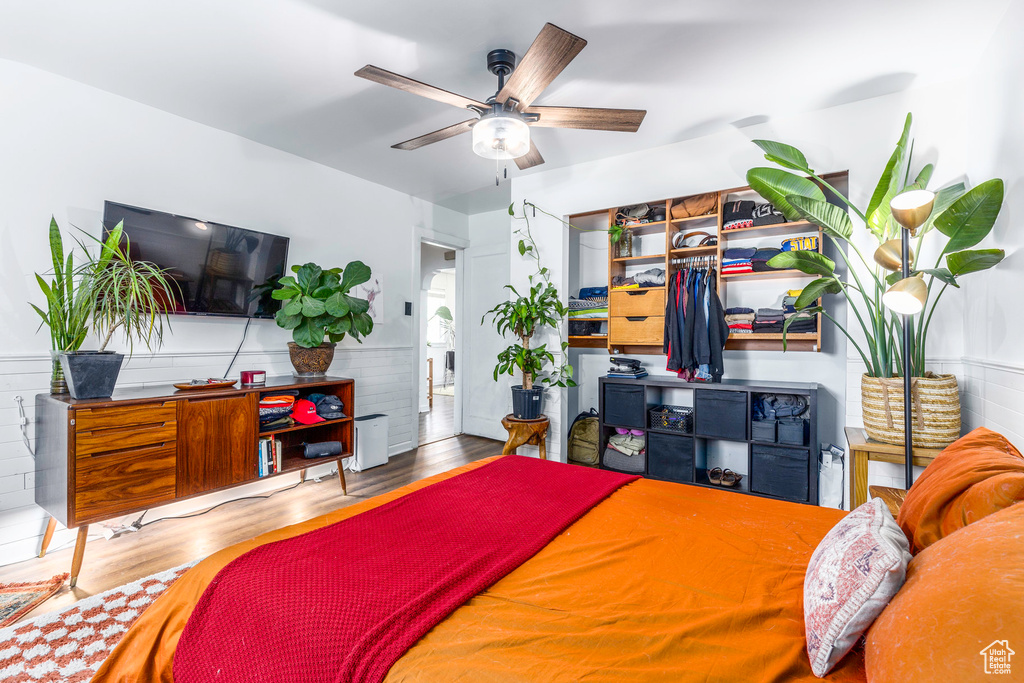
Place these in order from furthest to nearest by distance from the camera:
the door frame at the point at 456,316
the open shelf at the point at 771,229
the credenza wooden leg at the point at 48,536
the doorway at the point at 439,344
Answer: the doorway at the point at 439,344, the door frame at the point at 456,316, the open shelf at the point at 771,229, the credenza wooden leg at the point at 48,536

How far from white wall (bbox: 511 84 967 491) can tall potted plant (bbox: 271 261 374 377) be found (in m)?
1.50

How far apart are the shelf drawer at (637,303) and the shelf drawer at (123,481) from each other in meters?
3.01

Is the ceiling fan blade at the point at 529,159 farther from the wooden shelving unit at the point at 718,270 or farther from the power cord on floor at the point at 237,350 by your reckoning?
the power cord on floor at the point at 237,350

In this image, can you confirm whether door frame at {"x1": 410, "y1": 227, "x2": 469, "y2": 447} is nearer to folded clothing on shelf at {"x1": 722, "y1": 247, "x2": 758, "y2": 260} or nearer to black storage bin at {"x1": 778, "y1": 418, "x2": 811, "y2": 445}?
folded clothing on shelf at {"x1": 722, "y1": 247, "x2": 758, "y2": 260}

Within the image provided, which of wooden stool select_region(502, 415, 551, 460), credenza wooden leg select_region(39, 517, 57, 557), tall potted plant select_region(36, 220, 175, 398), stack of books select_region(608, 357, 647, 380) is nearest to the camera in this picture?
tall potted plant select_region(36, 220, 175, 398)

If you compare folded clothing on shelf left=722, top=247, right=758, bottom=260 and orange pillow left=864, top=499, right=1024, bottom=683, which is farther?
folded clothing on shelf left=722, top=247, right=758, bottom=260

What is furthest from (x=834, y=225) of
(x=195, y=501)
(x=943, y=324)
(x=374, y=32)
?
(x=195, y=501)

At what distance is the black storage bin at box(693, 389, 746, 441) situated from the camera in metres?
3.09

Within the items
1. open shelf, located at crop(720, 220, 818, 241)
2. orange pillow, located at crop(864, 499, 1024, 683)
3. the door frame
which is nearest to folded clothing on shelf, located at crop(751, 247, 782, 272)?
open shelf, located at crop(720, 220, 818, 241)

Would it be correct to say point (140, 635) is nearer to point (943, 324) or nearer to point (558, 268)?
point (558, 268)

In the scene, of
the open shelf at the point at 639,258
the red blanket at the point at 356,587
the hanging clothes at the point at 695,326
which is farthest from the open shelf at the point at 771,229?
the red blanket at the point at 356,587

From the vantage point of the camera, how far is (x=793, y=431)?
2947 mm

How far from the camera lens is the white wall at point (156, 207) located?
7.89ft

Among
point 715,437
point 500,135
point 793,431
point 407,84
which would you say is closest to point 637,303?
point 715,437
